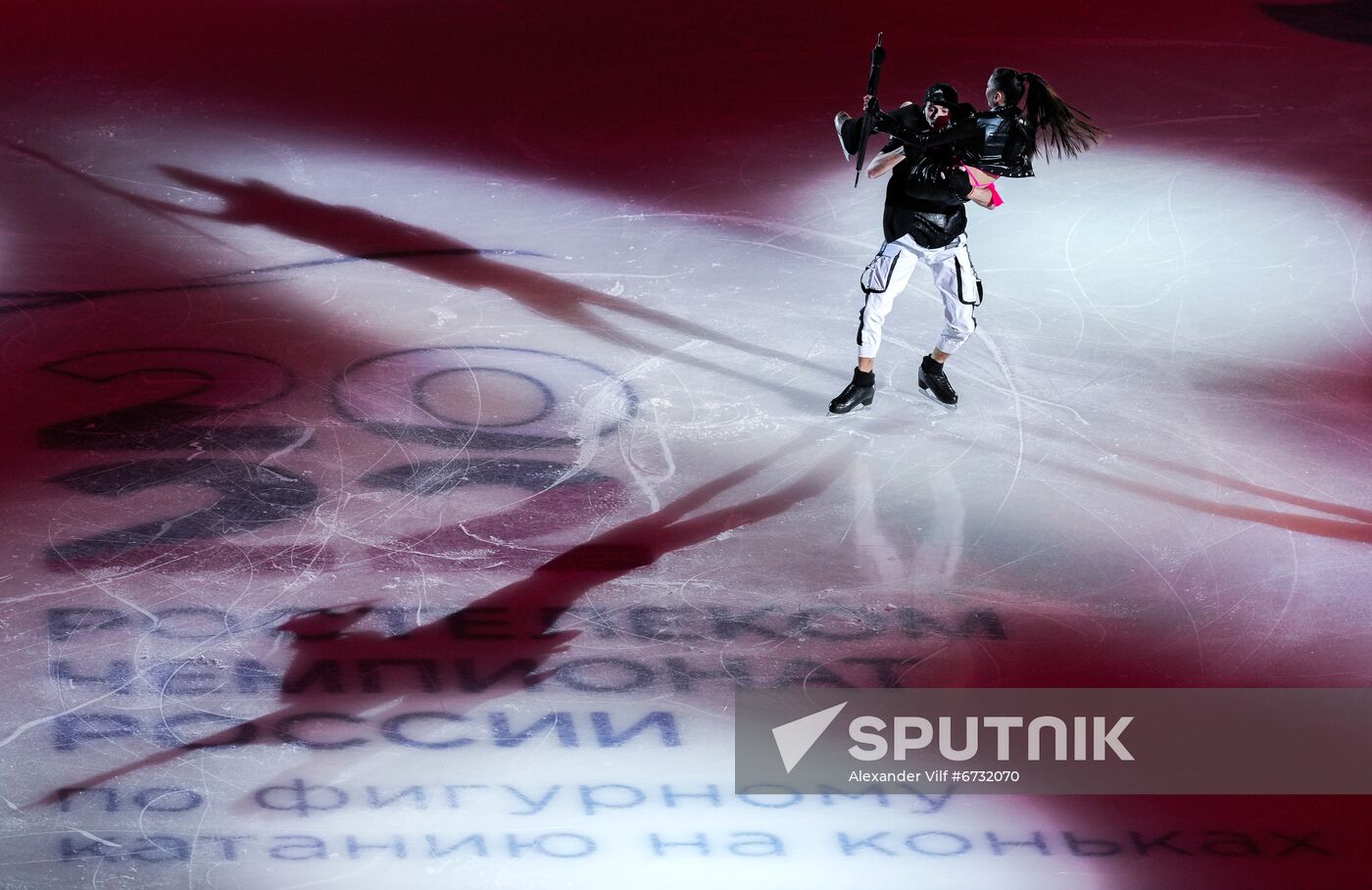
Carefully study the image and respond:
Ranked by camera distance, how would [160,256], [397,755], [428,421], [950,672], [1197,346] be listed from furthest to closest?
[160,256] → [1197,346] → [428,421] → [950,672] → [397,755]

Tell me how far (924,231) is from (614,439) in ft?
5.03

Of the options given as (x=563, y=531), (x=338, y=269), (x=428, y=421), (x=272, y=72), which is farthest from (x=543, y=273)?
(x=272, y=72)

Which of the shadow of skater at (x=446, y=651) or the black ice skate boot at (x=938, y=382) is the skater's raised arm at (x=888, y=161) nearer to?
the black ice skate boot at (x=938, y=382)

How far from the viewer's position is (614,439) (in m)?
5.75

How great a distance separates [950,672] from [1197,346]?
294 centimetres

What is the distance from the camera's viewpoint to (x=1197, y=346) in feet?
21.6

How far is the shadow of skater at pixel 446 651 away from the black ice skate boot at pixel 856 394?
95cm

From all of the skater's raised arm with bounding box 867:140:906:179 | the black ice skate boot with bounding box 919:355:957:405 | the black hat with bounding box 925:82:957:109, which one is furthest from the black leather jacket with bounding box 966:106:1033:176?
the black ice skate boot with bounding box 919:355:957:405

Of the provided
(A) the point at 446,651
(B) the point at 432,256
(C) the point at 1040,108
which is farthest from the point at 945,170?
(B) the point at 432,256

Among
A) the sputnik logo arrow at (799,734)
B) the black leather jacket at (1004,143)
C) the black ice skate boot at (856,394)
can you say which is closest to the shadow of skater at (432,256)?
the black ice skate boot at (856,394)

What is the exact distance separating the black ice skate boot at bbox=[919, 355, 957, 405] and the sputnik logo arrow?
2.18m

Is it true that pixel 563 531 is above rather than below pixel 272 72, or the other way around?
below

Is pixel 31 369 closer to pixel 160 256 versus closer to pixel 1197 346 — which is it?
pixel 160 256

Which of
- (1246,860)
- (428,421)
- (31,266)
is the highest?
(31,266)
